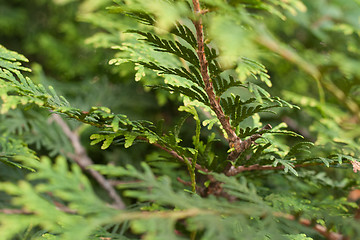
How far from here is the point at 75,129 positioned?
67.7 inches

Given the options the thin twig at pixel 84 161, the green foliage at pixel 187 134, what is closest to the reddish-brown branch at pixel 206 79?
the green foliage at pixel 187 134

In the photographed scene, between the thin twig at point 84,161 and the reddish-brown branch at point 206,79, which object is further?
the thin twig at point 84,161

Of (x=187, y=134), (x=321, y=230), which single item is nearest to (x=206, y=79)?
(x=321, y=230)

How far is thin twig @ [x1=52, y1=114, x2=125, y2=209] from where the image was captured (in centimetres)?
147

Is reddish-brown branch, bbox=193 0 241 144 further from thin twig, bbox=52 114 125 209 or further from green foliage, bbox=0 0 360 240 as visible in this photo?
thin twig, bbox=52 114 125 209

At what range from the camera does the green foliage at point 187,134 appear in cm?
63

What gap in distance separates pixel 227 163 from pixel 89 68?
1366 mm

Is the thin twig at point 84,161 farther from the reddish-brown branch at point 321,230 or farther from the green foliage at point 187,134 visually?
the reddish-brown branch at point 321,230

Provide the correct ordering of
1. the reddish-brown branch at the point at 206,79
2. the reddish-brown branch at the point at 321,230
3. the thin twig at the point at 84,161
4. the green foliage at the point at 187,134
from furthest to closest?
the thin twig at the point at 84,161 < the reddish-brown branch at the point at 321,230 < the reddish-brown branch at the point at 206,79 < the green foliage at the point at 187,134

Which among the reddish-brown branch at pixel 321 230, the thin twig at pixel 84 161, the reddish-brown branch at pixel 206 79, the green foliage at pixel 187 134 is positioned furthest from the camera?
the thin twig at pixel 84 161

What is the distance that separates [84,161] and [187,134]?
1.77ft

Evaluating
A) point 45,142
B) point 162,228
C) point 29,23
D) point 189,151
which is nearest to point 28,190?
point 162,228

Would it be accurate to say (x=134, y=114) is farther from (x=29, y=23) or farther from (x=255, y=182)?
(x=29, y=23)

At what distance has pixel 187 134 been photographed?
1745 millimetres
